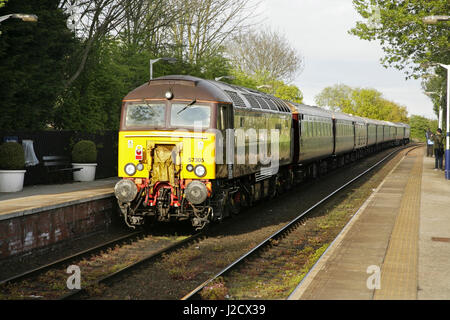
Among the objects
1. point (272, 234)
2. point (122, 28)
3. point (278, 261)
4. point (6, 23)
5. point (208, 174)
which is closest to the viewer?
point (278, 261)

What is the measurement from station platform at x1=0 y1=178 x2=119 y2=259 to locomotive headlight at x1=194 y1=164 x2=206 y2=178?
2722 mm

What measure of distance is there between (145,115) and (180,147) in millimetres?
1237

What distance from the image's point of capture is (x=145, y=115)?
12.3m

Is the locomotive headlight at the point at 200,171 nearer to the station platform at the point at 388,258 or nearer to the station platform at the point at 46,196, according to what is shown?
the station platform at the point at 46,196

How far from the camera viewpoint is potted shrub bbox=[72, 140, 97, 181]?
18.4 m

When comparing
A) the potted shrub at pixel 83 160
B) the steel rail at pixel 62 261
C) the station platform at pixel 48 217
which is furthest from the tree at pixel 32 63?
the steel rail at pixel 62 261

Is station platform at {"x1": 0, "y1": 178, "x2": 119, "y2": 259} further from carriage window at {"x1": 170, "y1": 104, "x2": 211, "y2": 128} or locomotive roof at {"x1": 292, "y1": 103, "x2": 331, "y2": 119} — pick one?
locomotive roof at {"x1": 292, "y1": 103, "x2": 331, "y2": 119}

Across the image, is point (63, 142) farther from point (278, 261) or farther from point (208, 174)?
point (278, 261)

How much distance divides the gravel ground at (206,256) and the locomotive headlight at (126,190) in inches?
66.8

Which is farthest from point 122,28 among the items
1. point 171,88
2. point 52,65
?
point 171,88

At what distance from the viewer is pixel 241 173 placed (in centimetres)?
1348

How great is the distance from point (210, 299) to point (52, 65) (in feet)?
43.9

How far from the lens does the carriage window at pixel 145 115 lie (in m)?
12.1
